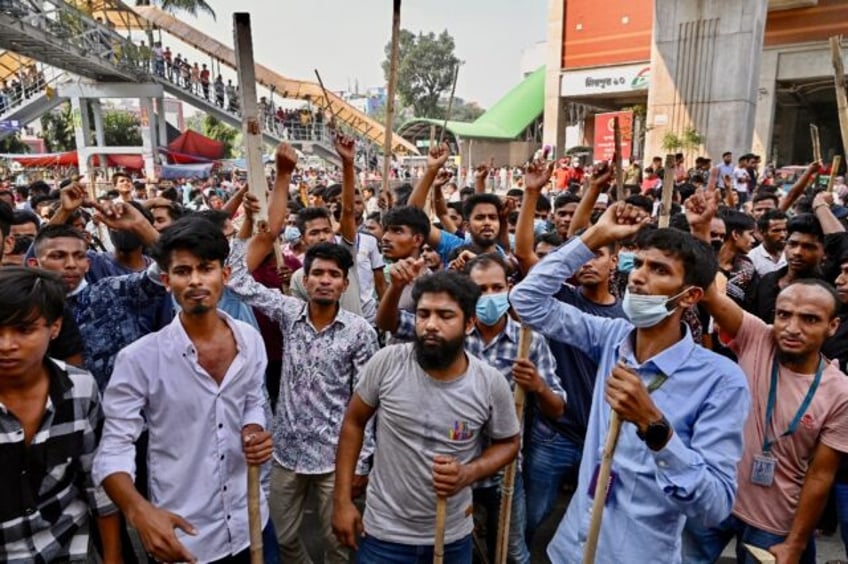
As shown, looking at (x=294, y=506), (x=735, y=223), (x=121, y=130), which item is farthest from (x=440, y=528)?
(x=121, y=130)

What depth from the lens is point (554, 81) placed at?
79.3ft

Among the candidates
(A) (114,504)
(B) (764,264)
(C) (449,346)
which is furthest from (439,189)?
(A) (114,504)

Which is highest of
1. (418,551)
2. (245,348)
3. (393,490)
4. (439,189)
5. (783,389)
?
(439,189)

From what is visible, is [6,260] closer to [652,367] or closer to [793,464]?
[652,367]

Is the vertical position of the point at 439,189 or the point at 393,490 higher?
the point at 439,189

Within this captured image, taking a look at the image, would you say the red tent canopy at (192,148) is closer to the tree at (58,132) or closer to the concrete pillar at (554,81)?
the concrete pillar at (554,81)

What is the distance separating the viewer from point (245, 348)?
2.29 metres

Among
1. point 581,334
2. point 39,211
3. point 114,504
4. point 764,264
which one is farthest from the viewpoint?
point 39,211

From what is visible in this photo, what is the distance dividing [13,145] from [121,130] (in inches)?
224

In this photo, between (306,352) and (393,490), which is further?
(306,352)

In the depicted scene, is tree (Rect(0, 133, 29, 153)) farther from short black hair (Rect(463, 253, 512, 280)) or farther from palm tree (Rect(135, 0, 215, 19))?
short black hair (Rect(463, 253, 512, 280))

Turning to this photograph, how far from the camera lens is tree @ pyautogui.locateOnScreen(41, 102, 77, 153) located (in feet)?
112

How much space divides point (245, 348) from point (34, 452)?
0.76 metres

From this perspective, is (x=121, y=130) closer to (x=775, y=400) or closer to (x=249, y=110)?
(x=249, y=110)
